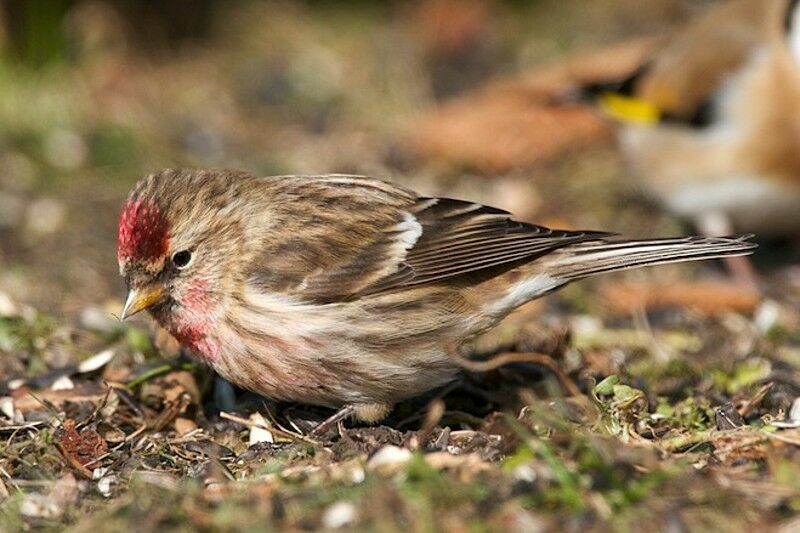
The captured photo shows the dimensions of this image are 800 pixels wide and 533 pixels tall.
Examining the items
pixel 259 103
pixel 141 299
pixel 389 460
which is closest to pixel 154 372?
pixel 141 299

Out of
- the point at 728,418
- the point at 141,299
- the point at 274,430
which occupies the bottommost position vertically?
the point at 274,430

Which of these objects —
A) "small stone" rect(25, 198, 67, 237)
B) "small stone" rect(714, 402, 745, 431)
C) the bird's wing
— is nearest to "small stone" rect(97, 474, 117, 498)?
the bird's wing

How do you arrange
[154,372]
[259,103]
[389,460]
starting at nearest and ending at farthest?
1. [389,460]
2. [154,372]
3. [259,103]

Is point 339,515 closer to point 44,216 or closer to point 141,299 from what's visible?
point 141,299

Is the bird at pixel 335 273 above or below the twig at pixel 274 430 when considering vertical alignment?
above

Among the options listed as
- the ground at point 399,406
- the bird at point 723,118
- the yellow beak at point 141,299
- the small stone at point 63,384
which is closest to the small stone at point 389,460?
the ground at point 399,406

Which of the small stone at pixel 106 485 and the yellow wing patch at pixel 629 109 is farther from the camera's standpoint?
the yellow wing patch at pixel 629 109

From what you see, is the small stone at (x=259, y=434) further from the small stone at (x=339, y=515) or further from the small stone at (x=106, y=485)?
the small stone at (x=339, y=515)
